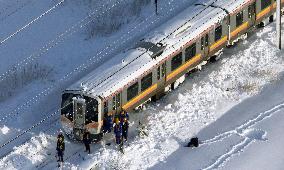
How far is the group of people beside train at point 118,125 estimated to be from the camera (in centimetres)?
3331

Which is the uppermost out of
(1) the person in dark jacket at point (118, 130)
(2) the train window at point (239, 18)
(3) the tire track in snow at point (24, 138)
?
(2) the train window at point (239, 18)

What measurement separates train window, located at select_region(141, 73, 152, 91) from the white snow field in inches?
49.0

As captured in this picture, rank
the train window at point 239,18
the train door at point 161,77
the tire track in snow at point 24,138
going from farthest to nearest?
the train window at point 239,18 < the train door at point 161,77 < the tire track in snow at point 24,138

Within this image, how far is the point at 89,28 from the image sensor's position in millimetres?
45250

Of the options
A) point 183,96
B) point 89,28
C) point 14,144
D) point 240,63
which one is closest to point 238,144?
point 183,96

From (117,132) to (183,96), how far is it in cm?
497

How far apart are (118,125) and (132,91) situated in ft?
7.69

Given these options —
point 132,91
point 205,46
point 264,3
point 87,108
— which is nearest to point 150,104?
point 132,91

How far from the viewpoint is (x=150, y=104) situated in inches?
1455

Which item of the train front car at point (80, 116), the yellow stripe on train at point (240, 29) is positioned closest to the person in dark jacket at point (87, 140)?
the train front car at point (80, 116)

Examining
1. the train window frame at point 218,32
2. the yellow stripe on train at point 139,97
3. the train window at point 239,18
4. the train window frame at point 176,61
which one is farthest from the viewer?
the train window at point 239,18

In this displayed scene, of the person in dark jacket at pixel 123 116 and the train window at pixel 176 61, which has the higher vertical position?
the train window at pixel 176 61

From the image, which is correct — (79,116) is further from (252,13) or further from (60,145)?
(252,13)

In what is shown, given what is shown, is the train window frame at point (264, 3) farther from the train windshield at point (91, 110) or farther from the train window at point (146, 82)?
the train windshield at point (91, 110)
